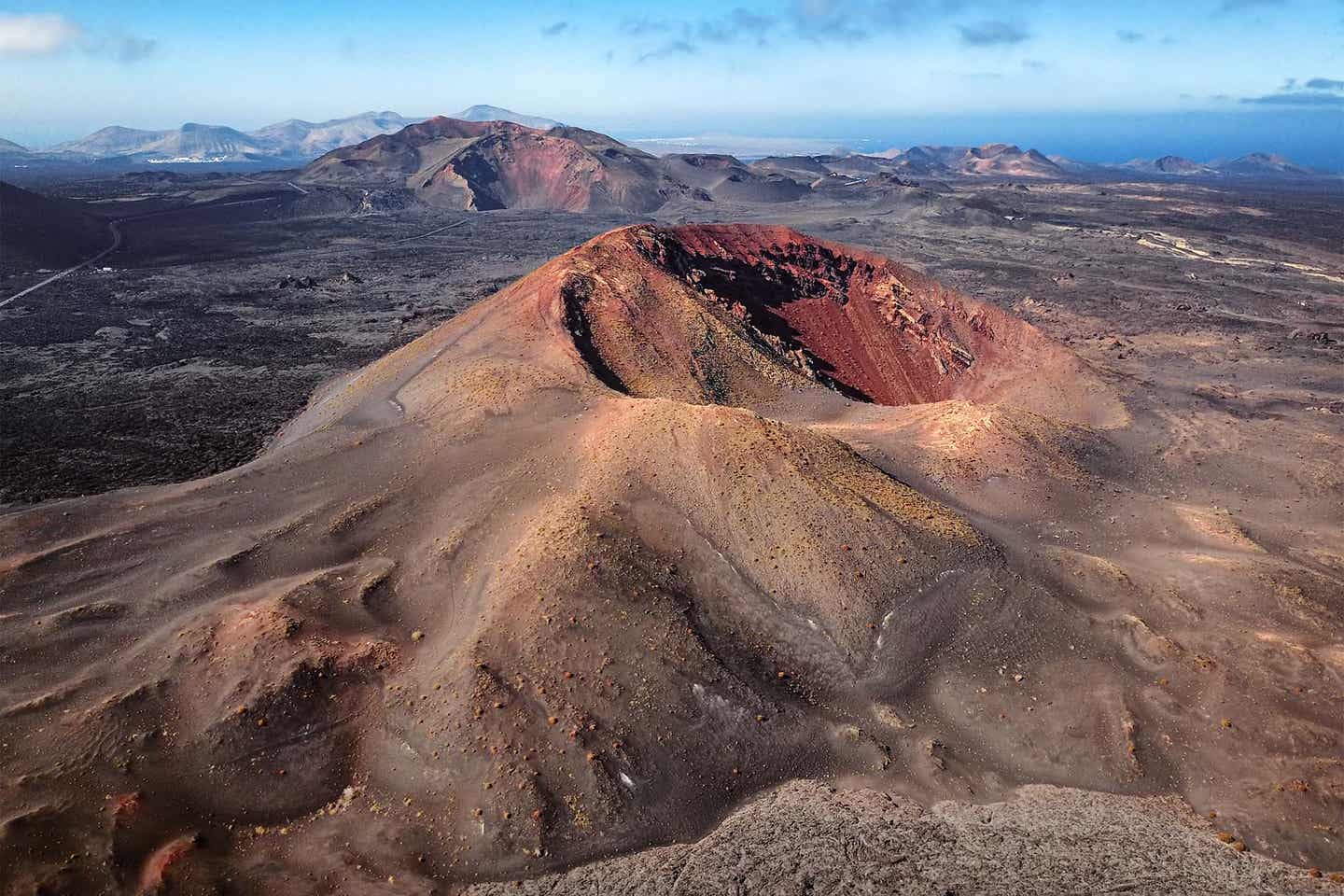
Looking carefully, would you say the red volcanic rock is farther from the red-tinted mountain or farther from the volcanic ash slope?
the red-tinted mountain

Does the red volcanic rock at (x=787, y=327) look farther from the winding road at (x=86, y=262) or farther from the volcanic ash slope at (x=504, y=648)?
the winding road at (x=86, y=262)

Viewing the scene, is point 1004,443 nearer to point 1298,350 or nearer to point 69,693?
point 69,693

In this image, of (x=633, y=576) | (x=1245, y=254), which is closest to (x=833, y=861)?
(x=633, y=576)

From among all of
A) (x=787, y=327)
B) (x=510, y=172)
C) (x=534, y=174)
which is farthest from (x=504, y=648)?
(x=510, y=172)

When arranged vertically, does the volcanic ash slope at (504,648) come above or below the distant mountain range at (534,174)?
below

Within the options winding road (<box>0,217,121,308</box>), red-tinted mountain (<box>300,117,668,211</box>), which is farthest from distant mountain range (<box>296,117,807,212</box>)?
winding road (<box>0,217,121,308</box>)

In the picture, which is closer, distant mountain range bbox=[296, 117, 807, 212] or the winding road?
the winding road

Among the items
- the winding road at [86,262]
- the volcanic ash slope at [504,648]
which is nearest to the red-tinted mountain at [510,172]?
the winding road at [86,262]

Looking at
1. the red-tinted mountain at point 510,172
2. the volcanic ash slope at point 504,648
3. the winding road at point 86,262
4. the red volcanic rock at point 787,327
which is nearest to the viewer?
the volcanic ash slope at point 504,648

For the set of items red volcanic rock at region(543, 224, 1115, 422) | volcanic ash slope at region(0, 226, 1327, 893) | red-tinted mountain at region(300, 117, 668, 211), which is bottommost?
volcanic ash slope at region(0, 226, 1327, 893)
